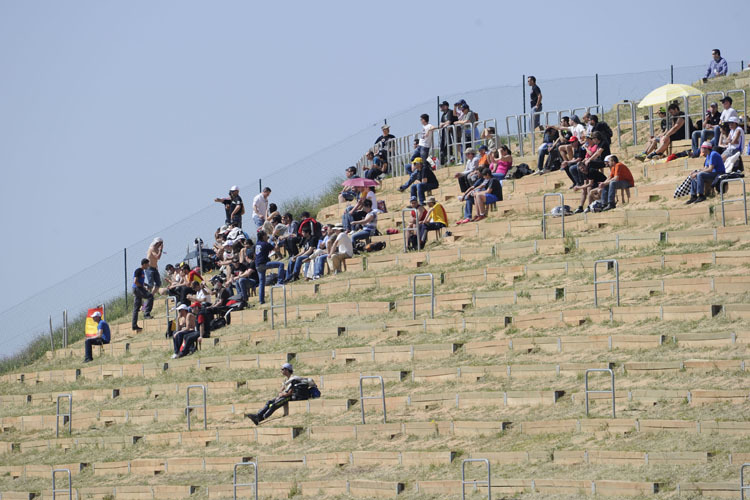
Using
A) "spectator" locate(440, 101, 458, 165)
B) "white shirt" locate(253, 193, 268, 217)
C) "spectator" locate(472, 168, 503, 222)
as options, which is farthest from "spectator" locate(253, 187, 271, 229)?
"spectator" locate(472, 168, 503, 222)

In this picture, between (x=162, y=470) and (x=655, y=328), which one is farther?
(x=162, y=470)

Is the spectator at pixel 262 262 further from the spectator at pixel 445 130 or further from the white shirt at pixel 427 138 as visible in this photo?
the spectator at pixel 445 130

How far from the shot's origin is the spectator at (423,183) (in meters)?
28.2

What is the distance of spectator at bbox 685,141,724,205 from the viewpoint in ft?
76.0

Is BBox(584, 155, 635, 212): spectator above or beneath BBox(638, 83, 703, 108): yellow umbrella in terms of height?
beneath

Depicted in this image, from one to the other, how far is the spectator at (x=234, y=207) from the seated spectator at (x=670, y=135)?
396 inches

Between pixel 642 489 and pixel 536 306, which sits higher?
Result: pixel 536 306

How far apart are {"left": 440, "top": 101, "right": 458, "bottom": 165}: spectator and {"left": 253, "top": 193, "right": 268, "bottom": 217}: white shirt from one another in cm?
447

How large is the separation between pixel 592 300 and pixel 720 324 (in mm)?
2970

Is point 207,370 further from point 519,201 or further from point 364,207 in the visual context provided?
point 519,201

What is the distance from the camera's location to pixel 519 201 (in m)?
27.3

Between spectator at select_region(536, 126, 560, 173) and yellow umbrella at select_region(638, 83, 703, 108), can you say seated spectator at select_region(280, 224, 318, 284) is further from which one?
yellow umbrella at select_region(638, 83, 703, 108)

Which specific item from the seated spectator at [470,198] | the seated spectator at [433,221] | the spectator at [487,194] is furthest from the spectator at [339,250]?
the spectator at [487,194]

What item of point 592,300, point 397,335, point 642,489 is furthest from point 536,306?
point 642,489
